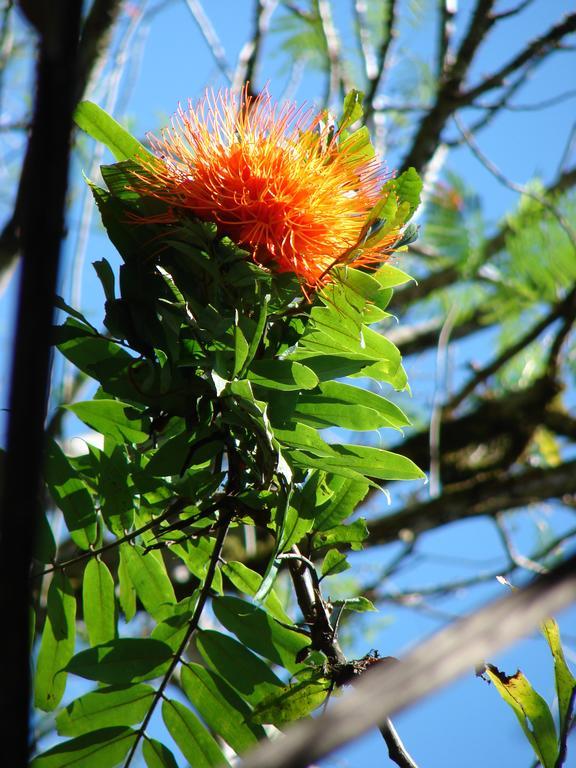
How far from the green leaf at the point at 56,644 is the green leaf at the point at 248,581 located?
153 millimetres

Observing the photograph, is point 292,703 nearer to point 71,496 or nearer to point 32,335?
point 71,496

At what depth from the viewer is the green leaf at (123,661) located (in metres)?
0.78

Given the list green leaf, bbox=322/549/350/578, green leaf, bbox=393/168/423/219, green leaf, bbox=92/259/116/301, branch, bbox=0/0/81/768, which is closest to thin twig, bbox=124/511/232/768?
green leaf, bbox=322/549/350/578

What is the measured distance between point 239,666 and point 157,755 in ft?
0.35

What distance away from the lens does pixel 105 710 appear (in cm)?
81

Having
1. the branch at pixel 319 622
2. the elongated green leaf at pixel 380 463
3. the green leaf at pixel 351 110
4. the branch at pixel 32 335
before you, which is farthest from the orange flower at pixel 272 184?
the branch at pixel 32 335

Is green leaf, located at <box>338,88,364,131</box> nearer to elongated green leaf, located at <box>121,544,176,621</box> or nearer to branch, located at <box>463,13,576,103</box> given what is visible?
elongated green leaf, located at <box>121,544,176,621</box>

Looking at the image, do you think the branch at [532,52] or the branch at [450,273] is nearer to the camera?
the branch at [532,52]

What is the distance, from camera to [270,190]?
2.64 ft

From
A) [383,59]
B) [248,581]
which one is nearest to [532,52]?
[383,59]

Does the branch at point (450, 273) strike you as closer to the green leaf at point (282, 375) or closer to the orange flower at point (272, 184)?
the orange flower at point (272, 184)

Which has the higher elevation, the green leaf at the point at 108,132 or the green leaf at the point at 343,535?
the green leaf at the point at 108,132

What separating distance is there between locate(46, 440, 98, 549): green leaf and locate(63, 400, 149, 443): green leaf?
0.13ft

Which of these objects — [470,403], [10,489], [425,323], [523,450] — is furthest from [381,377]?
[425,323]
